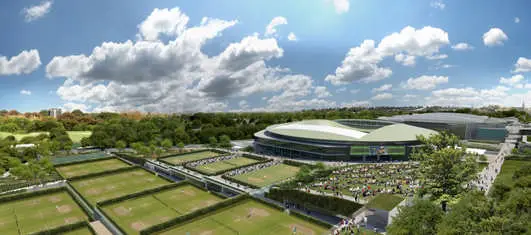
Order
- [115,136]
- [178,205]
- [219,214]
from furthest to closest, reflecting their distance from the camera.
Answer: [115,136] < [178,205] < [219,214]

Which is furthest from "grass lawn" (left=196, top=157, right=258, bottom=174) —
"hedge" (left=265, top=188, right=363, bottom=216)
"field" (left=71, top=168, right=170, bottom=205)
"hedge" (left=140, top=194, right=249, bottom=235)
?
"hedge" (left=265, top=188, right=363, bottom=216)

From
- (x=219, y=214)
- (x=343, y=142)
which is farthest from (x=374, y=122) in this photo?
(x=219, y=214)

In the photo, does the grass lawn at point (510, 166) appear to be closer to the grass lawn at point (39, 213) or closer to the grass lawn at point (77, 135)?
the grass lawn at point (39, 213)

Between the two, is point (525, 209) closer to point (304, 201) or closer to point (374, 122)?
point (304, 201)

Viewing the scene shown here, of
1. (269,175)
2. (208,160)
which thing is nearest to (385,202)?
(269,175)

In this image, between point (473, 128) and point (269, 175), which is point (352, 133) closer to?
point (269, 175)

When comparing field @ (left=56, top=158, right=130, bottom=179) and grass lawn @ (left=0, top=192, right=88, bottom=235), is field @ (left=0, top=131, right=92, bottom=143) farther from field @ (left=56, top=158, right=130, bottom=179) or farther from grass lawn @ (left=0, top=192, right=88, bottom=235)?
grass lawn @ (left=0, top=192, right=88, bottom=235)

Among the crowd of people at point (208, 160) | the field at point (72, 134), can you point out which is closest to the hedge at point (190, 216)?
the crowd of people at point (208, 160)
